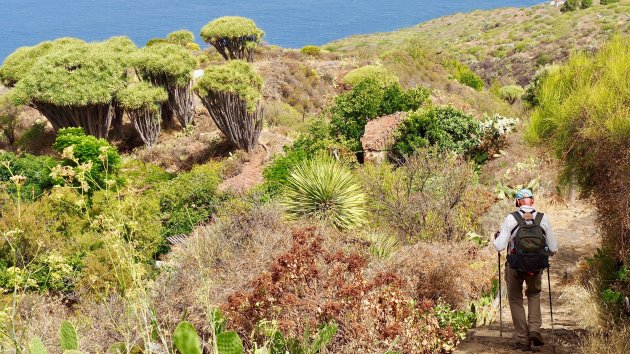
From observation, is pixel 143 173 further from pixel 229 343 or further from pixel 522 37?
pixel 522 37

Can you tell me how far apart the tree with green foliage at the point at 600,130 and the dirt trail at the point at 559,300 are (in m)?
0.66

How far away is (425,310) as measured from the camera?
6555 millimetres

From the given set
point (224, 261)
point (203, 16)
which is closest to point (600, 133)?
point (224, 261)

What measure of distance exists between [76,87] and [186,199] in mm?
8667

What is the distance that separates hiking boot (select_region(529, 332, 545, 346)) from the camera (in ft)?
19.2

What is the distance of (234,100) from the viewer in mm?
19812

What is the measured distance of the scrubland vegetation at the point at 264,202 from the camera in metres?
5.59

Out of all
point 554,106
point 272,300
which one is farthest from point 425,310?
point 554,106

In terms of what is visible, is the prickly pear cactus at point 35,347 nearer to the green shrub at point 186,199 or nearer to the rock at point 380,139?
the green shrub at point 186,199

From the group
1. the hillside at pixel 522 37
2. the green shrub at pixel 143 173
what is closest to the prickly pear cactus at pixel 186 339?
the green shrub at pixel 143 173

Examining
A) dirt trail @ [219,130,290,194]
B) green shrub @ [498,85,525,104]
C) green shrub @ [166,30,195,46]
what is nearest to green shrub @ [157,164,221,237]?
dirt trail @ [219,130,290,194]

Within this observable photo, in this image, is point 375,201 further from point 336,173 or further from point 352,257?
point 352,257

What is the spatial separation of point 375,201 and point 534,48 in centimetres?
4615

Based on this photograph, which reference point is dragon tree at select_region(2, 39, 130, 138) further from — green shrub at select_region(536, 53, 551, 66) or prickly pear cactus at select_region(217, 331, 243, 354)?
green shrub at select_region(536, 53, 551, 66)
